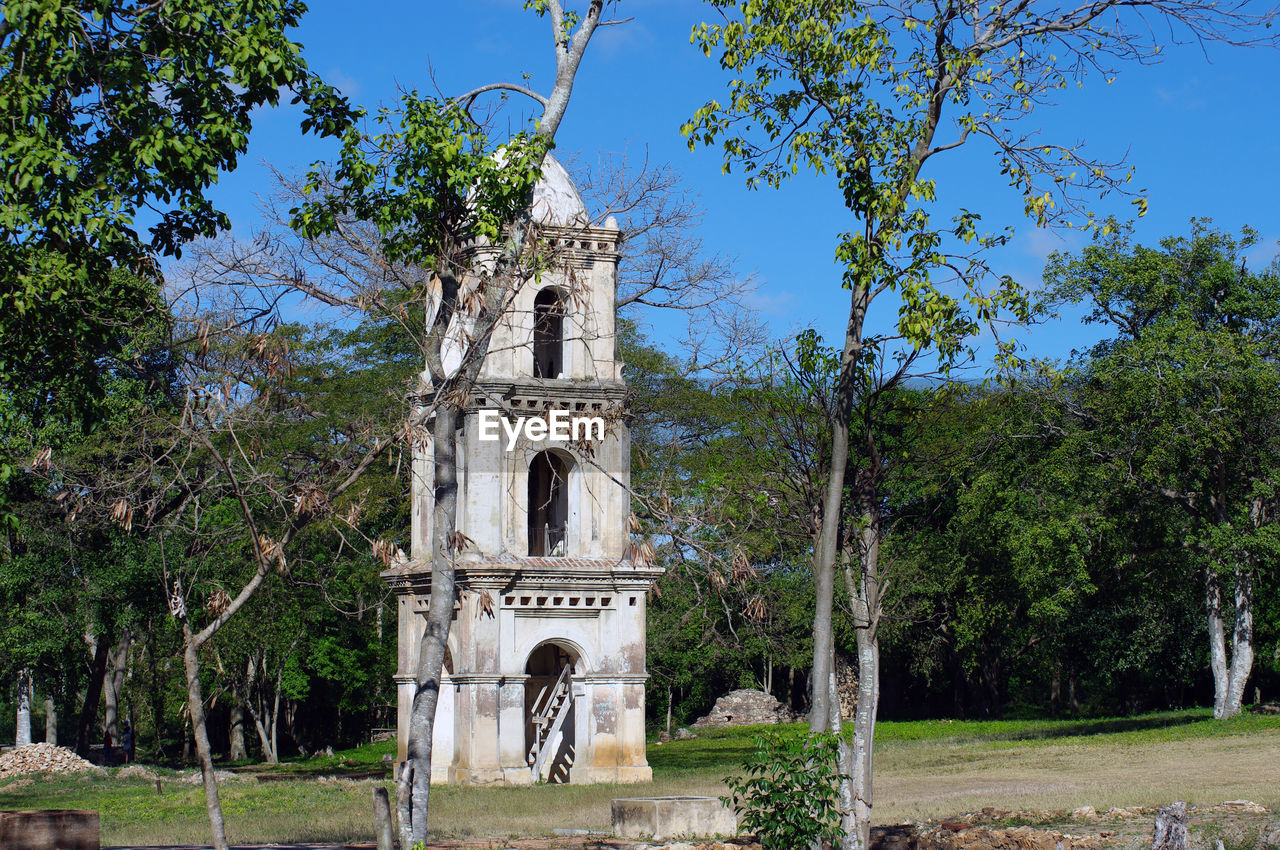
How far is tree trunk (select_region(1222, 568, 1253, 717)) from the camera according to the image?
116 ft

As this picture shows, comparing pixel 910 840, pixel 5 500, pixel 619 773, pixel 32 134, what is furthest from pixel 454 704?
pixel 32 134

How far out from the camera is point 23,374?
13.6 metres

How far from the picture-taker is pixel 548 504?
28281mm

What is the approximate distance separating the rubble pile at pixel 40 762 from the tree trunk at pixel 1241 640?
Result: 28.3 metres

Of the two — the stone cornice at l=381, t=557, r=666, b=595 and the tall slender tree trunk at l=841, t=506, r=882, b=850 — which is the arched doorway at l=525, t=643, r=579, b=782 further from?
the tall slender tree trunk at l=841, t=506, r=882, b=850

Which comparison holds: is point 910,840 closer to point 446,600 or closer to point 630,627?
point 446,600

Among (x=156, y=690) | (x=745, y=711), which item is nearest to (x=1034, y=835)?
(x=156, y=690)

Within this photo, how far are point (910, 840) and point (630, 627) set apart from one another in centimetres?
1129

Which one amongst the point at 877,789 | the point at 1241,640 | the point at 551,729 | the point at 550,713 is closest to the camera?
the point at 877,789

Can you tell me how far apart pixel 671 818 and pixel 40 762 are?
2222 cm

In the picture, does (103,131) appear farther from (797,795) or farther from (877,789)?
(877,789)

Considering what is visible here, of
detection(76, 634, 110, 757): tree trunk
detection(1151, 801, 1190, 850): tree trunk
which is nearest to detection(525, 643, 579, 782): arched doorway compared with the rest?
detection(76, 634, 110, 757): tree trunk

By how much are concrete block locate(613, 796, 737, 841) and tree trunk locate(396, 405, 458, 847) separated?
4361mm

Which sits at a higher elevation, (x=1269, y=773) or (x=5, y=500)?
(x=5, y=500)
